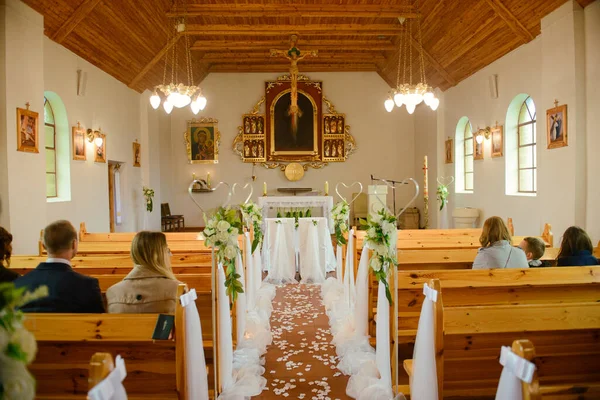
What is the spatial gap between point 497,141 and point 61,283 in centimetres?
841

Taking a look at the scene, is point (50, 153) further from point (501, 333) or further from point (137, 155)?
point (501, 333)

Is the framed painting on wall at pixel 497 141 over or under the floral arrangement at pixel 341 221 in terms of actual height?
over

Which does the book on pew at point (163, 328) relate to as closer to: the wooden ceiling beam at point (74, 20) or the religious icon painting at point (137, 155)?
the wooden ceiling beam at point (74, 20)

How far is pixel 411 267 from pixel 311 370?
51.4 inches

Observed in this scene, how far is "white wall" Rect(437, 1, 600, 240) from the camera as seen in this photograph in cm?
604

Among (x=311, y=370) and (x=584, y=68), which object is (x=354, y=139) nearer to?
(x=584, y=68)

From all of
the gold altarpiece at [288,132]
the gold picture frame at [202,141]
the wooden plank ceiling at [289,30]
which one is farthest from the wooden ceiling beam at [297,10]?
the gold picture frame at [202,141]

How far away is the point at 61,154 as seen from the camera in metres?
7.87

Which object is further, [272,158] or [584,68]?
[272,158]

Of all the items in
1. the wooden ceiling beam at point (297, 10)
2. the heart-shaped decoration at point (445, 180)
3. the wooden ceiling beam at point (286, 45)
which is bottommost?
the heart-shaped decoration at point (445, 180)

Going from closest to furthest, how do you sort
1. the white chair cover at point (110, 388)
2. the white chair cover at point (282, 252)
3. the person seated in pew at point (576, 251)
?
1. the white chair cover at point (110, 388)
2. the person seated in pew at point (576, 251)
3. the white chair cover at point (282, 252)

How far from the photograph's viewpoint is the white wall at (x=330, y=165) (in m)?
13.3

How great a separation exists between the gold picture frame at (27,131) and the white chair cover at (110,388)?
18.0 feet

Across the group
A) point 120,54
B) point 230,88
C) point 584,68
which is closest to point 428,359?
point 584,68
